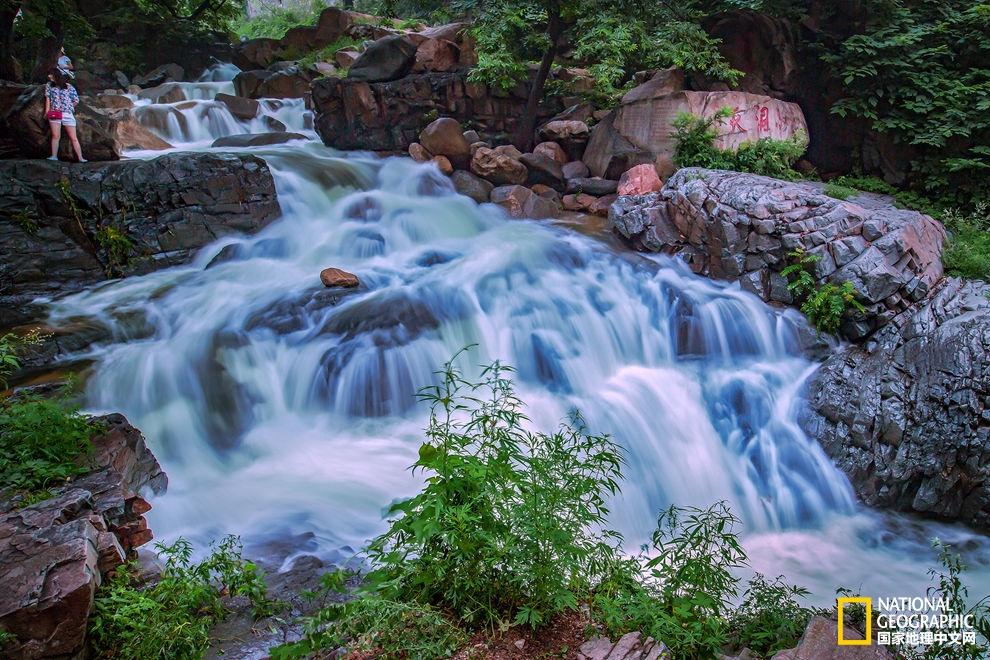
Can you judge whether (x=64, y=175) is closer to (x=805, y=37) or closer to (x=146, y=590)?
(x=146, y=590)

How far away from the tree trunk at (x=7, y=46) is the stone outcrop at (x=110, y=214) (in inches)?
107

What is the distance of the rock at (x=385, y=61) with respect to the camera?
13.5 m

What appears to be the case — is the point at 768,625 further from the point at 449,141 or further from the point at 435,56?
the point at 435,56

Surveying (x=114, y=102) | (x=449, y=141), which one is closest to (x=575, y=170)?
(x=449, y=141)

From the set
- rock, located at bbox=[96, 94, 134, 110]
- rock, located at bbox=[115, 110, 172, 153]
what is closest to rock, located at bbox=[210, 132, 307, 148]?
rock, located at bbox=[115, 110, 172, 153]

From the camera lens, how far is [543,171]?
491 inches

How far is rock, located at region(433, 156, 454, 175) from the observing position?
505 inches

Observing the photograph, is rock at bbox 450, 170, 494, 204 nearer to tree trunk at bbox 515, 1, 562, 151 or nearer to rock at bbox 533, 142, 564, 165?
rock at bbox 533, 142, 564, 165

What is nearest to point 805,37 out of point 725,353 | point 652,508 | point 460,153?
point 460,153

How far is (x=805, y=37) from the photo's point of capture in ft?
40.9

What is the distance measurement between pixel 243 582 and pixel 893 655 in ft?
12.6

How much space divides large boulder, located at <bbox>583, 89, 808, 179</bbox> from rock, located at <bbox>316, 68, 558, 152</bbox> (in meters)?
2.09

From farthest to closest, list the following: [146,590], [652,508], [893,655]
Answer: [652,508]
[146,590]
[893,655]

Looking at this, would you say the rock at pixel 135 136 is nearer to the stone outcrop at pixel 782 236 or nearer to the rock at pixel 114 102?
the rock at pixel 114 102
